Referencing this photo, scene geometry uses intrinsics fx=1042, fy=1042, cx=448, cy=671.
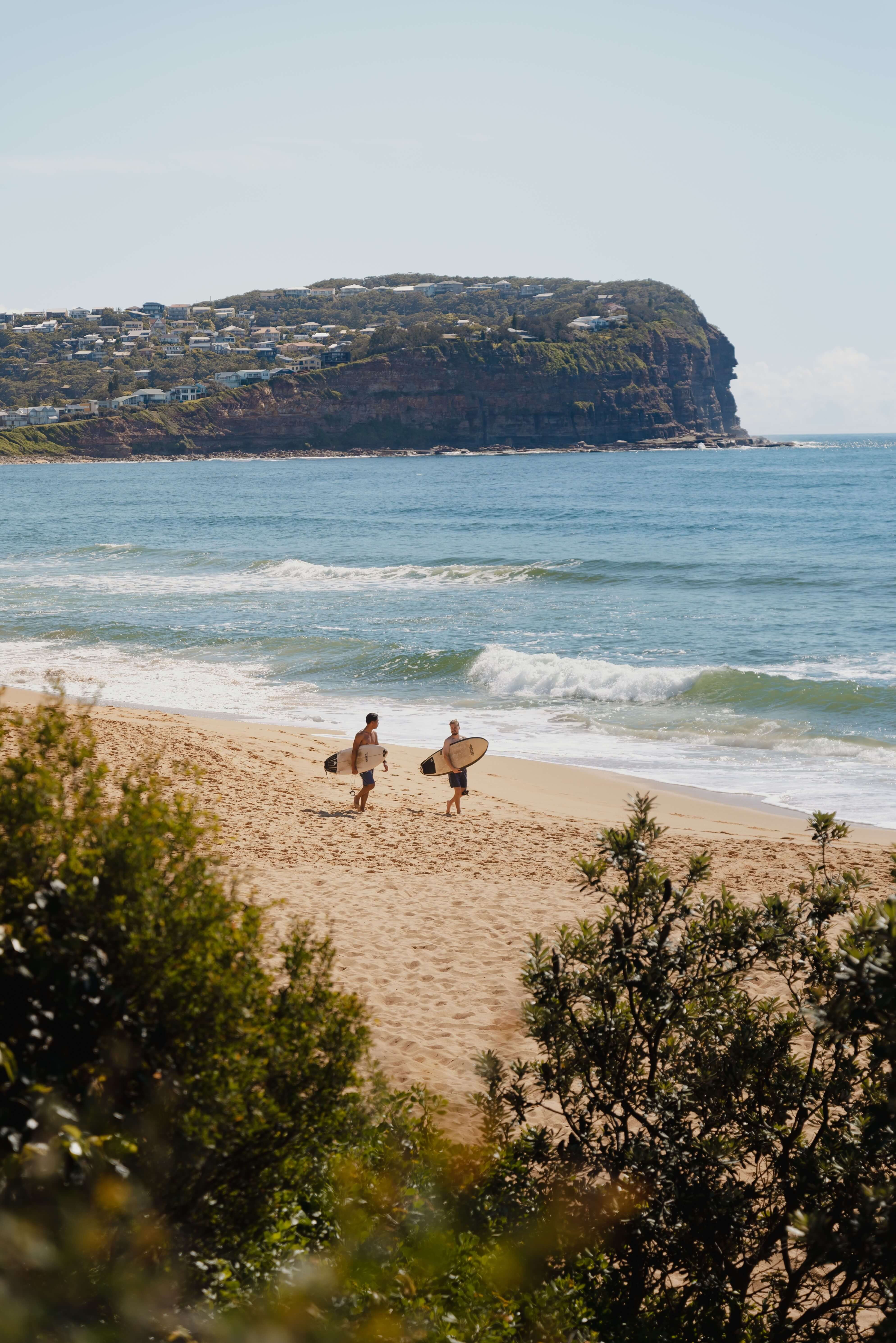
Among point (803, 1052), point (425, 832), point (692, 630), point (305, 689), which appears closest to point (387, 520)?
point (692, 630)

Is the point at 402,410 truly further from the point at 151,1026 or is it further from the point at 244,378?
the point at 151,1026

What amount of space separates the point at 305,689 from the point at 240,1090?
17.3 meters

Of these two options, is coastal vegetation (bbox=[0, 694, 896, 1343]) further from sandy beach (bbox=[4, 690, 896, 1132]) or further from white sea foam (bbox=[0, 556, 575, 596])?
white sea foam (bbox=[0, 556, 575, 596])

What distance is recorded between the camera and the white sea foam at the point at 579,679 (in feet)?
62.8

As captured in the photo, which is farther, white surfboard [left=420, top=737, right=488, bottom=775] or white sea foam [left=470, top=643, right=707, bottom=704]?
white sea foam [left=470, top=643, right=707, bottom=704]

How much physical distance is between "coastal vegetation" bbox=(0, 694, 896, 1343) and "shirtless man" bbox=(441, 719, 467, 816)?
7.05 metres

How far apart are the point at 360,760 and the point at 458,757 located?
114 centimetres

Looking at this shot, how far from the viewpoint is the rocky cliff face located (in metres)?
129

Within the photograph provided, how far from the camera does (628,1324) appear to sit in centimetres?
379

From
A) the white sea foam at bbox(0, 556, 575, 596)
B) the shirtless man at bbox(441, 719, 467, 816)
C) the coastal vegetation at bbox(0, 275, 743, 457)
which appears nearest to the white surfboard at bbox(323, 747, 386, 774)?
the shirtless man at bbox(441, 719, 467, 816)

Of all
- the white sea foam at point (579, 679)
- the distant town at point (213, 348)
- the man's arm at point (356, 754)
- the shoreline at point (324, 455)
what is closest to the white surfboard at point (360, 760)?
the man's arm at point (356, 754)

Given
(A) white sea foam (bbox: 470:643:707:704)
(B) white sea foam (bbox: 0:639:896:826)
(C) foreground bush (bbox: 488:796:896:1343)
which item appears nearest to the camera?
(C) foreground bush (bbox: 488:796:896:1343)

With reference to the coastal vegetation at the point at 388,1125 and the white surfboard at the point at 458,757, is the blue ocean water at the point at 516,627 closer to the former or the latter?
the white surfboard at the point at 458,757

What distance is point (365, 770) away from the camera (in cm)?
1181
